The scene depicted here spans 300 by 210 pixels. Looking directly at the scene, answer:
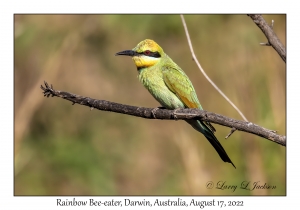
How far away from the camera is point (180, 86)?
9.29ft

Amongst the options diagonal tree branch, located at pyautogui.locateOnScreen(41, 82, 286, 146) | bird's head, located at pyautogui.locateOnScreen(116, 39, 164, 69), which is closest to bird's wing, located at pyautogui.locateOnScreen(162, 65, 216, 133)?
bird's head, located at pyautogui.locateOnScreen(116, 39, 164, 69)

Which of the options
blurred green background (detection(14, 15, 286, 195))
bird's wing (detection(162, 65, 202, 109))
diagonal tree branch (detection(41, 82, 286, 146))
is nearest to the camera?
diagonal tree branch (detection(41, 82, 286, 146))

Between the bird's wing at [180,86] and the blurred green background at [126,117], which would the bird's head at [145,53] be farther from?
the blurred green background at [126,117]

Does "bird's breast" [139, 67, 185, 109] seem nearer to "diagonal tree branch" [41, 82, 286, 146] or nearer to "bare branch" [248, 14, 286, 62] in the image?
"diagonal tree branch" [41, 82, 286, 146]

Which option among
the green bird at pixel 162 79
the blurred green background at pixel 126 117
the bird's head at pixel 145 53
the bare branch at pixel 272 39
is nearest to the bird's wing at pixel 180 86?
the green bird at pixel 162 79

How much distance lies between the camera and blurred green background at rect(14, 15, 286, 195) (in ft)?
10.7

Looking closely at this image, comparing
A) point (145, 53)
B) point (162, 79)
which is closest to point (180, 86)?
point (162, 79)

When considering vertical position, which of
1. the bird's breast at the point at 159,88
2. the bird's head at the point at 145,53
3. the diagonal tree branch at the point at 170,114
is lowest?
the diagonal tree branch at the point at 170,114

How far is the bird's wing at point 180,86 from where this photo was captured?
2.81m

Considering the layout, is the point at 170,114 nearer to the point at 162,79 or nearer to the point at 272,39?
the point at 162,79

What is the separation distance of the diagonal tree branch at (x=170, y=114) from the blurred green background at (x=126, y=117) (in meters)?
0.96

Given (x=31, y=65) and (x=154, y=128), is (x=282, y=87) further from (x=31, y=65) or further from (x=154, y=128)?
(x=31, y=65)

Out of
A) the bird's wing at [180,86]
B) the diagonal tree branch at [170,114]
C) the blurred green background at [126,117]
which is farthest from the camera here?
the blurred green background at [126,117]

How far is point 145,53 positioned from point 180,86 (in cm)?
33
